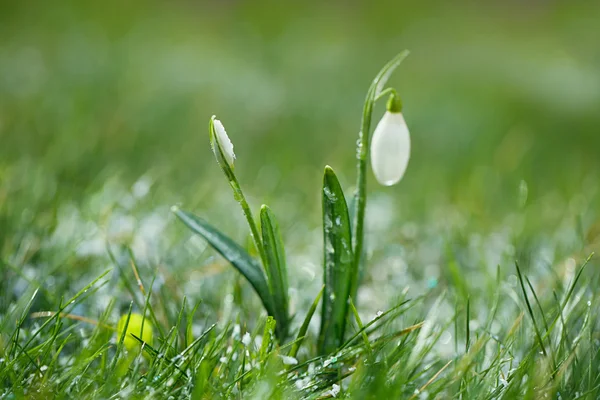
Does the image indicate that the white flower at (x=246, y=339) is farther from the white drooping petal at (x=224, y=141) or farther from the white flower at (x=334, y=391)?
the white drooping petal at (x=224, y=141)

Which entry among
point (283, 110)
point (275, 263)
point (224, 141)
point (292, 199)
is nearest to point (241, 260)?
point (275, 263)

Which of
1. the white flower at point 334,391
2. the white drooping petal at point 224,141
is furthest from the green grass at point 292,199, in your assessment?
the white drooping petal at point 224,141

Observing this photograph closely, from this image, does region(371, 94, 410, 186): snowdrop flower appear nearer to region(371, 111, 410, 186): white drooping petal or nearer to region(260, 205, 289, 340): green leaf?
region(371, 111, 410, 186): white drooping petal

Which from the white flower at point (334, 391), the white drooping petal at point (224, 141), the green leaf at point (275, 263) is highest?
the white drooping petal at point (224, 141)

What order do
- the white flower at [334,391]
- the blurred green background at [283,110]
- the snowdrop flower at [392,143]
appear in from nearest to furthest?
the white flower at [334,391], the snowdrop flower at [392,143], the blurred green background at [283,110]

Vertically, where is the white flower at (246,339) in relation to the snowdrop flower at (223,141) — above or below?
below

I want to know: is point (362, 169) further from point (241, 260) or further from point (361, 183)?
point (241, 260)

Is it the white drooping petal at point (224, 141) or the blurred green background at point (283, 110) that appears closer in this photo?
the white drooping petal at point (224, 141)

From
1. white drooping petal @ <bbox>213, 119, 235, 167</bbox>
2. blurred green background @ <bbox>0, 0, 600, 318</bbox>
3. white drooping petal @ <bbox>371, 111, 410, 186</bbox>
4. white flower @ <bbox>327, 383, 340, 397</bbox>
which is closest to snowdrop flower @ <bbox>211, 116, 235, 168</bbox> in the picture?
white drooping petal @ <bbox>213, 119, 235, 167</bbox>
